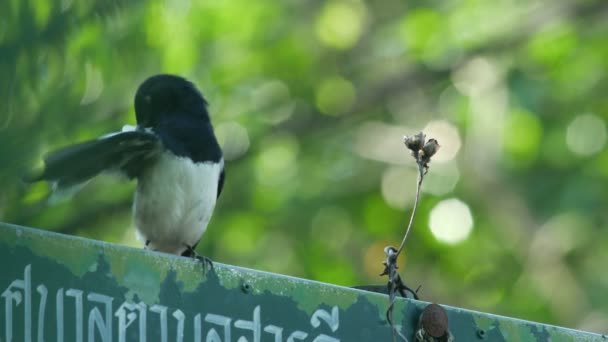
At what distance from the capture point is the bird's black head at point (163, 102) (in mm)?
4477

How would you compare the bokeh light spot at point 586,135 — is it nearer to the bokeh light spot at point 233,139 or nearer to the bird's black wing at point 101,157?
the bokeh light spot at point 233,139

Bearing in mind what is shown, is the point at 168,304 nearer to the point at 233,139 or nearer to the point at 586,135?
the point at 233,139

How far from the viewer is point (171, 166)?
4090 millimetres

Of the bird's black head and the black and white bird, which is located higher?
the bird's black head

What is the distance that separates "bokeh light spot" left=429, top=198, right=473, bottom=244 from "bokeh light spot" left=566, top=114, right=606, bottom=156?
1.14m

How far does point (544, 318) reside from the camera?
8.71 metres

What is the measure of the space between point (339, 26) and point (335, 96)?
71 centimetres

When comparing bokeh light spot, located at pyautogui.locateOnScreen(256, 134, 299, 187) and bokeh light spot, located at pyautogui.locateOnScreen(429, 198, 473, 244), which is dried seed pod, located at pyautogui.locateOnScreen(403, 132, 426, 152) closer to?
bokeh light spot, located at pyautogui.locateOnScreen(256, 134, 299, 187)

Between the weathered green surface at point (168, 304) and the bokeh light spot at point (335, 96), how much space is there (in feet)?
19.7

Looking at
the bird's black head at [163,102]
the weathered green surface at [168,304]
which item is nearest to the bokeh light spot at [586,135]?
the bird's black head at [163,102]

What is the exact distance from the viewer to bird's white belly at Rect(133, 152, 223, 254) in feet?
13.5

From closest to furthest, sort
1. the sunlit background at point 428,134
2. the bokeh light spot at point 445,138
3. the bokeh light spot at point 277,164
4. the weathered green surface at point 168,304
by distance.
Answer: the weathered green surface at point 168,304 < the sunlit background at point 428,134 < the bokeh light spot at point 445,138 < the bokeh light spot at point 277,164

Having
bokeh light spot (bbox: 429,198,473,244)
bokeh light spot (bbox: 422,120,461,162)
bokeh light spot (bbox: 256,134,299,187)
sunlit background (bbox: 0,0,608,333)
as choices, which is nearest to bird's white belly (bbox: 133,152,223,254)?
sunlit background (bbox: 0,0,608,333)

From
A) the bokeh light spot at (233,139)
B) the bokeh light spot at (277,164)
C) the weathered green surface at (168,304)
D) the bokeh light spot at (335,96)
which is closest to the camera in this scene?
the weathered green surface at (168,304)
